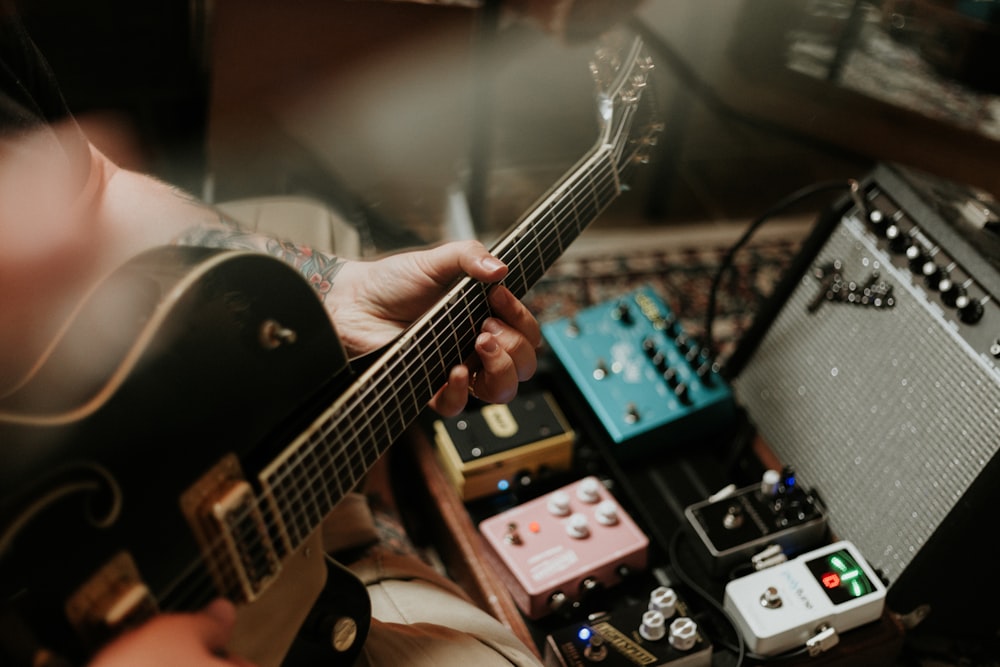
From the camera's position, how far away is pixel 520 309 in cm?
101

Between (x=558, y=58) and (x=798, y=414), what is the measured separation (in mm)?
1795

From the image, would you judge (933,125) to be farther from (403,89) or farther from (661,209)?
(403,89)

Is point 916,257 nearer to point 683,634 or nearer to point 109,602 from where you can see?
point 683,634

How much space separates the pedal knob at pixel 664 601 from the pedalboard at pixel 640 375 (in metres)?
0.30

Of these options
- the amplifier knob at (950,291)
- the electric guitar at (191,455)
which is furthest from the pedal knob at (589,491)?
the amplifier knob at (950,291)

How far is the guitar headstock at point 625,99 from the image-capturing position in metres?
1.10

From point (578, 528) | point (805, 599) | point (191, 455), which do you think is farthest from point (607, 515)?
point (191, 455)

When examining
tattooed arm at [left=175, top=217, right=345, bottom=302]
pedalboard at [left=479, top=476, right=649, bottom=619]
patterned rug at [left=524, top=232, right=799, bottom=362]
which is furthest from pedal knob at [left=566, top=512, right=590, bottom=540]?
patterned rug at [left=524, top=232, right=799, bottom=362]

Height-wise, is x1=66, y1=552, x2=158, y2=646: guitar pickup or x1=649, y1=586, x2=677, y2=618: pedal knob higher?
x1=66, y1=552, x2=158, y2=646: guitar pickup

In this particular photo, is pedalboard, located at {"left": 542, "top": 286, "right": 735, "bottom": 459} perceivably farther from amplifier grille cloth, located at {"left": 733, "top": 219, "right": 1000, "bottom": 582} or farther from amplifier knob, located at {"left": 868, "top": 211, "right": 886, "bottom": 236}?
amplifier knob, located at {"left": 868, "top": 211, "right": 886, "bottom": 236}

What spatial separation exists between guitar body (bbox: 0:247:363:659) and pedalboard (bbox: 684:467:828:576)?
2.04 feet

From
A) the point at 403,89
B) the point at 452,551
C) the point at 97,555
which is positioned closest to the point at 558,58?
the point at 403,89

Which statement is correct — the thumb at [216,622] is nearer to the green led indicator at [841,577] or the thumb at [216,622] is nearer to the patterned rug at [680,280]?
the green led indicator at [841,577]

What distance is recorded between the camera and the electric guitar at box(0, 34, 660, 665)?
1.99 feet
